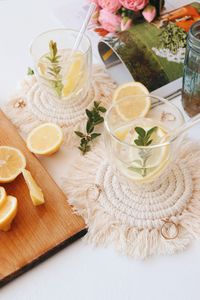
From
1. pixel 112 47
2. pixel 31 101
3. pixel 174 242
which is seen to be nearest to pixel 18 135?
pixel 31 101

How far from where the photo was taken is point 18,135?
A: 100cm

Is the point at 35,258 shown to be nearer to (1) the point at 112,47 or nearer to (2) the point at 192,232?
(2) the point at 192,232

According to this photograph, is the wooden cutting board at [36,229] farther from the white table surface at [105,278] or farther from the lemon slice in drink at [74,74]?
the lemon slice in drink at [74,74]

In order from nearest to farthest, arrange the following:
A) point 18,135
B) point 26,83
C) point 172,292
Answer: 1. point 172,292
2. point 18,135
3. point 26,83

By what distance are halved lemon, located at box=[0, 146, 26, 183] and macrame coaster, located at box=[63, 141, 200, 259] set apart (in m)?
0.10

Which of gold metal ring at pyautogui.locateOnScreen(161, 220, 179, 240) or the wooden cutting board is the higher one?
the wooden cutting board

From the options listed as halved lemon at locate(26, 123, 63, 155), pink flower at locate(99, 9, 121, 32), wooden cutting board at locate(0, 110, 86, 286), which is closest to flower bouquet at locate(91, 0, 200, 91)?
pink flower at locate(99, 9, 121, 32)

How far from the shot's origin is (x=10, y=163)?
36.2 inches

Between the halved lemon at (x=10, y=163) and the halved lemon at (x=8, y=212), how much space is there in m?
0.06

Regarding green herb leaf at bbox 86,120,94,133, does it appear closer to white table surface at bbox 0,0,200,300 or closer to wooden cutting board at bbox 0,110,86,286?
wooden cutting board at bbox 0,110,86,286

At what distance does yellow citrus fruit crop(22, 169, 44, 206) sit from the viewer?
853 mm

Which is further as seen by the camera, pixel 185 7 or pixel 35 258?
pixel 185 7

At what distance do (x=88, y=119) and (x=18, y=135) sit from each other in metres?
0.16

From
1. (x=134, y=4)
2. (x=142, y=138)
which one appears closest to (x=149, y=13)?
(x=134, y=4)
